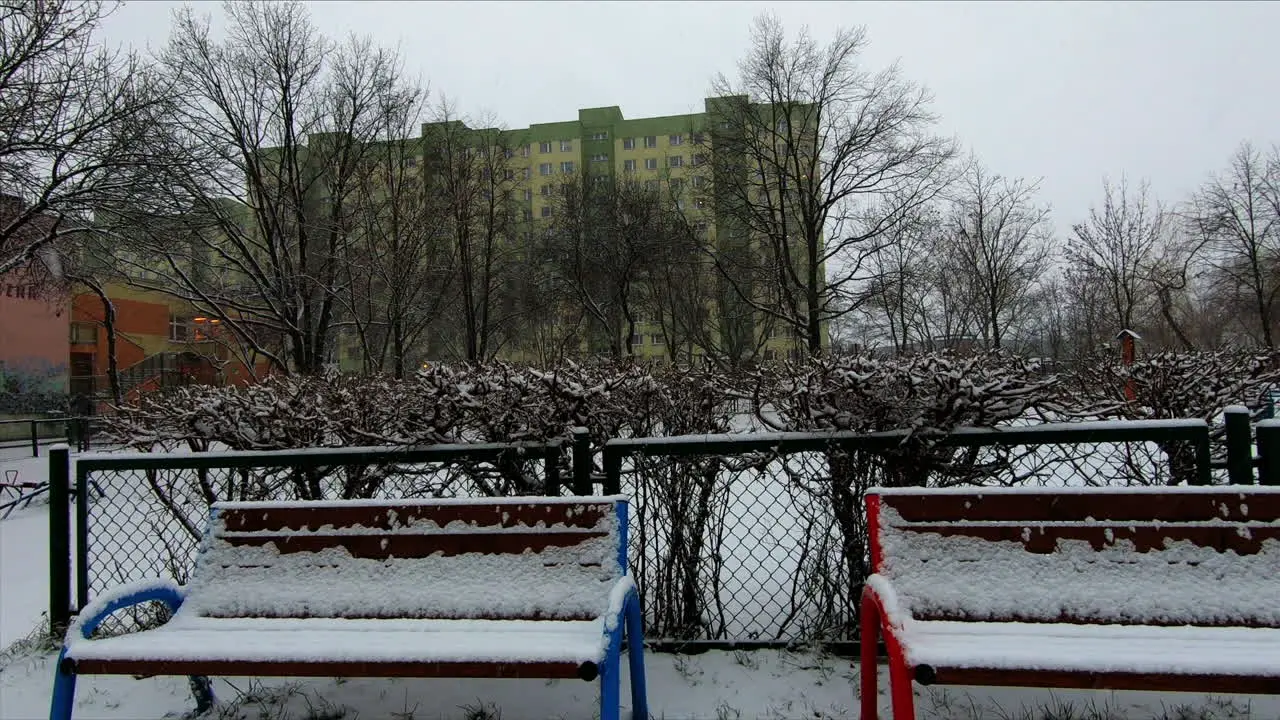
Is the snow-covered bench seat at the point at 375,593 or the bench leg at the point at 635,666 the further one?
the bench leg at the point at 635,666

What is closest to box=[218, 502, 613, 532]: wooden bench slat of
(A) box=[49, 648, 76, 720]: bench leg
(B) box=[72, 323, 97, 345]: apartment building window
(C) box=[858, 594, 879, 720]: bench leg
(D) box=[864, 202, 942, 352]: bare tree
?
(A) box=[49, 648, 76, 720]: bench leg

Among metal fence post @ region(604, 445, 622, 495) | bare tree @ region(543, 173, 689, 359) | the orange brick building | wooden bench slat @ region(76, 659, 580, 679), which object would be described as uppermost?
bare tree @ region(543, 173, 689, 359)

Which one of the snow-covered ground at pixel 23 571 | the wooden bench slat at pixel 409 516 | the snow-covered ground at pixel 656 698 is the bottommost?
the snow-covered ground at pixel 23 571

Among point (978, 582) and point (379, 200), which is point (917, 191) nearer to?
point (379, 200)

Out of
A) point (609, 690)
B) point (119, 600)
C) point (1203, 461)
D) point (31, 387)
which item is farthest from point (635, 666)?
point (31, 387)

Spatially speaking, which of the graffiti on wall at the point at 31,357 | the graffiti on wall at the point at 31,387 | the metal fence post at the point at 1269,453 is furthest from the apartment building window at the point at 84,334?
the metal fence post at the point at 1269,453

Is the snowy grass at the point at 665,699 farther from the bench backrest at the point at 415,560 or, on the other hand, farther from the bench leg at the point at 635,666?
the bench backrest at the point at 415,560

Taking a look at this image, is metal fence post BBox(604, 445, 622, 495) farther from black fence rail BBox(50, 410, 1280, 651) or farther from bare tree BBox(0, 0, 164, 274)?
bare tree BBox(0, 0, 164, 274)

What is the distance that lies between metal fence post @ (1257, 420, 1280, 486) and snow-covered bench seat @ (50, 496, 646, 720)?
243 centimetres

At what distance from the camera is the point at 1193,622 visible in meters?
2.10

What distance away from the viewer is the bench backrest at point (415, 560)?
7.88 feet

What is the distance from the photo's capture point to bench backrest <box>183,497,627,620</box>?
2.40 metres

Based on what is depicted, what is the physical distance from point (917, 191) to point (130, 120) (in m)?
19.7

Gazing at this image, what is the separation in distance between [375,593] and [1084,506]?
2.48m
